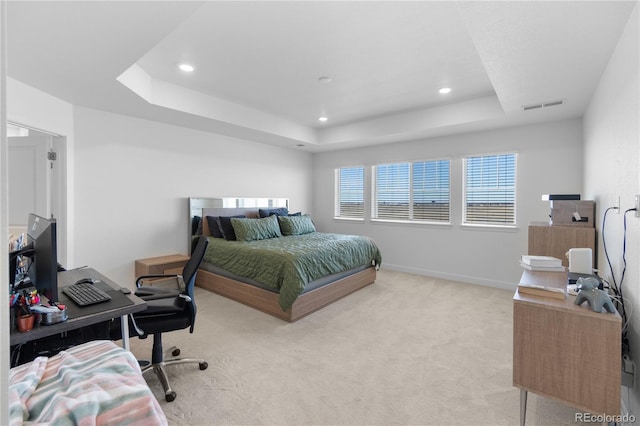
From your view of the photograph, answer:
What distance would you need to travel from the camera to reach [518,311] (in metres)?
1.58

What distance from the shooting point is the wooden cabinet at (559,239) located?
2512 millimetres

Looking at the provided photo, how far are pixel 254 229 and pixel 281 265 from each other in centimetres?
132

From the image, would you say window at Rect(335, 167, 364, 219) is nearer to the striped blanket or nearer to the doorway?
the doorway

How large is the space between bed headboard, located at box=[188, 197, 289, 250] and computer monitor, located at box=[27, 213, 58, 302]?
2.82 m

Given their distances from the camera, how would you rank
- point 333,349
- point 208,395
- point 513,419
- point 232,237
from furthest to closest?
1. point 232,237
2. point 333,349
3. point 208,395
4. point 513,419

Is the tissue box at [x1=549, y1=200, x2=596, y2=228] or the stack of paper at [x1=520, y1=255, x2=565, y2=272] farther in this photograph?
the tissue box at [x1=549, y1=200, x2=596, y2=228]

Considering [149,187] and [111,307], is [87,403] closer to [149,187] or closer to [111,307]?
[111,307]

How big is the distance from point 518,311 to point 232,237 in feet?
12.1

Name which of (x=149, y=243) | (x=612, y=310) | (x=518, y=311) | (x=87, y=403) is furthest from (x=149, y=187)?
(x=612, y=310)

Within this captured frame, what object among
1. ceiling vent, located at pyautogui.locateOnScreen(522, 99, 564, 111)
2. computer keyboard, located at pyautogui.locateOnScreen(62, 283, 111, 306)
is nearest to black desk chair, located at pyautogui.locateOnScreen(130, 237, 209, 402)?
computer keyboard, located at pyautogui.locateOnScreen(62, 283, 111, 306)

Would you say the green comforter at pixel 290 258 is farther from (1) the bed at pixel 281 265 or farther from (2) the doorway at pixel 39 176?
(2) the doorway at pixel 39 176

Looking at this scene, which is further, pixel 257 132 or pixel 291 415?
pixel 257 132

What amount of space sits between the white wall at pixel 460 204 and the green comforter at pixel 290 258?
42.5 inches

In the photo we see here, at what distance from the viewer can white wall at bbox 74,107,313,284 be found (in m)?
3.49
